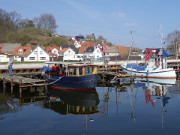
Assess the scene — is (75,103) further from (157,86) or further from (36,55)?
(36,55)

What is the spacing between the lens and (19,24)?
112188 millimetres

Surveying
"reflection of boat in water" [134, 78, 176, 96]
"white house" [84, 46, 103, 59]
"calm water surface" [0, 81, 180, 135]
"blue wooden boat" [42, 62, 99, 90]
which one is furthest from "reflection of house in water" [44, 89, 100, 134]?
"white house" [84, 46, 103, 59]

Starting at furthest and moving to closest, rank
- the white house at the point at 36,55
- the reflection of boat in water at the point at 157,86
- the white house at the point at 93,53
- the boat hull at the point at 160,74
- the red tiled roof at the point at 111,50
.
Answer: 1. the red tiled roof at the point at 111,50
2. the white house at the point at 93,53
3. the white house at the point at 36,55
4. the boat hull at the point at 160,74
5. the reflection of boat in water at the point at 157,86

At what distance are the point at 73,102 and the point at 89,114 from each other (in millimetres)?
3869

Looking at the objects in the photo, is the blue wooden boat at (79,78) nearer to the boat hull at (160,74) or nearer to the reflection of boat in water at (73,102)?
the reflection of boat in water at (73,102)

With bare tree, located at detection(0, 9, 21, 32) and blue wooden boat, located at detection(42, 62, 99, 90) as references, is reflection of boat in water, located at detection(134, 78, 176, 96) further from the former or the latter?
bare tree, located at detection(0, 9, 21, 32)

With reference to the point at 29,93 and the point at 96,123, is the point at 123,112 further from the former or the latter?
the point at 29,93

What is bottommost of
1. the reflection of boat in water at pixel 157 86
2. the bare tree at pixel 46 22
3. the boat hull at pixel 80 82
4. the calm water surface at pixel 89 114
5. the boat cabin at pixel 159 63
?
the calm water surface at pixel 89 114

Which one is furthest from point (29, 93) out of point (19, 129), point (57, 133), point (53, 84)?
point (57, 133)

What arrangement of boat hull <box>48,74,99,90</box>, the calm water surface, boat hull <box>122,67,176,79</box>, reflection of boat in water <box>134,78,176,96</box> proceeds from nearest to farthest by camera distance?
the calm water surface < boat hull <box>48,74,99,90</box> < reflection of boat in water <box>134,78,176,96</box> < boat hull <box>122,67,176,79</box>

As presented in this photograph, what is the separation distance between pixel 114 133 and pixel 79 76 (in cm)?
1109

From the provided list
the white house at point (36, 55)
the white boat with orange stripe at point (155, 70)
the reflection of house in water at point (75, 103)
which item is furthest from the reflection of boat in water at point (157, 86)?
the white house at point (36, 55)

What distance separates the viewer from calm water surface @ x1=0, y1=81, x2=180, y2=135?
12281mm

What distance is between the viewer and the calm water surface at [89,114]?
12.3m
